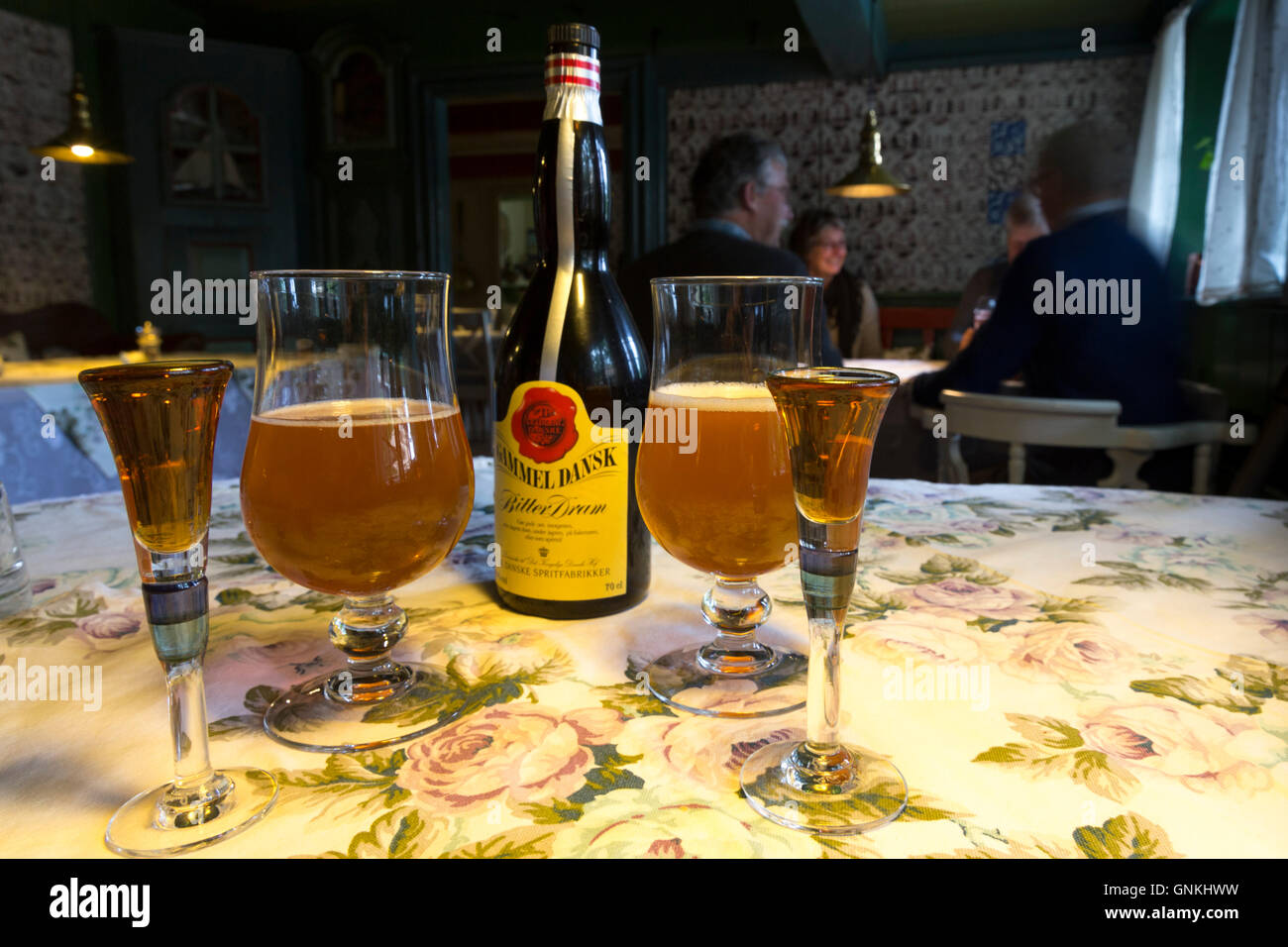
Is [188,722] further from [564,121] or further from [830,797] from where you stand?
[564,121]

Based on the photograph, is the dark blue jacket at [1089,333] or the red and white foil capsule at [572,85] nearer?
the red and white foil capsule at [572,85]

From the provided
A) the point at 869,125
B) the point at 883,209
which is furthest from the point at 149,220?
the point at 883,209

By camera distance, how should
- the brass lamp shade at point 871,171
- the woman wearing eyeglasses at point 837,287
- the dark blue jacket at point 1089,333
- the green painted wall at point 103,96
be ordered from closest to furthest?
the dark blue jacket at point 1089,333 → the brass lamp shade at point 871,171 → the woman wearing eyeglasses at point 837,287 → the green painted wall at point 103,96

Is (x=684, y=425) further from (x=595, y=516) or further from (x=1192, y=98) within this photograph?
(x=1192, y=98)

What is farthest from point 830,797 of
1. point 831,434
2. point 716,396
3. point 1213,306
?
point 1213,306

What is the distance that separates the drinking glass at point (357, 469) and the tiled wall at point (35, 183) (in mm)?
6235

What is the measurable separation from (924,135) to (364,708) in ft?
24.0

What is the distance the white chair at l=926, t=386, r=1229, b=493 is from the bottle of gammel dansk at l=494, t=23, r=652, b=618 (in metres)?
1.76

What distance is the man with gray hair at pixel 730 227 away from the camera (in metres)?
2.79

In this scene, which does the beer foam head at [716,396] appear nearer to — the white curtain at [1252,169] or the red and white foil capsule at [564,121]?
the red and white foil capsule at [564,121]

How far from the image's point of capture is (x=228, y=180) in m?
6.57

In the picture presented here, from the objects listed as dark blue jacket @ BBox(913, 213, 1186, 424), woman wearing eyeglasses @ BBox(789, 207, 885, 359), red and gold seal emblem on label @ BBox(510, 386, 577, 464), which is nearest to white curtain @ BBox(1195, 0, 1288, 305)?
dark blue jacket @ BBox(913, 213, 1186, 424)

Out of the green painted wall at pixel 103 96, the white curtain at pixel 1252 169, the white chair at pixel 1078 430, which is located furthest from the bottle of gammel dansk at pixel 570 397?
the green painted wall at pixel 103 96

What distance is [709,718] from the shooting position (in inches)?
23.5
